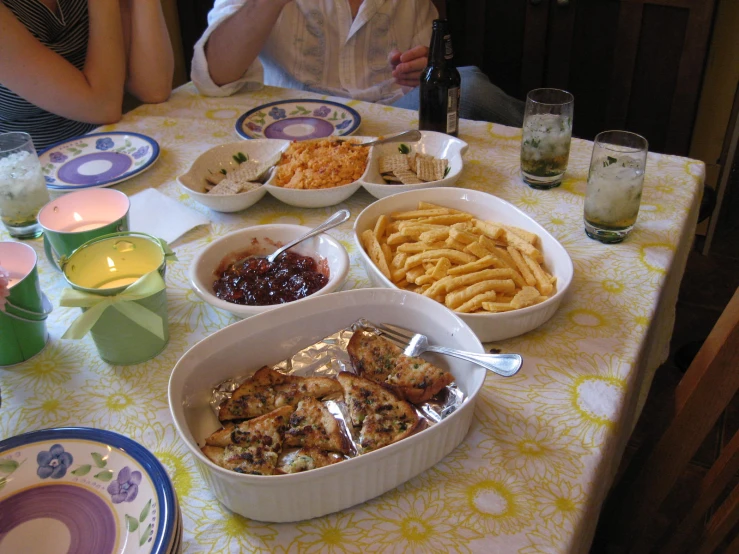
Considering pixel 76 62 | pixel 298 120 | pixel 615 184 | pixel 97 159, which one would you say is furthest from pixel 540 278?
pixel 76 62

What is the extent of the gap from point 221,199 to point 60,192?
15.0 inches

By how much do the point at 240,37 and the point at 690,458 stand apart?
1498 millimetres

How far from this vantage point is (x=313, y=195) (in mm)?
1271

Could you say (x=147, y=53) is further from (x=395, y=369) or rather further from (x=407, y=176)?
(x=395, y=369)

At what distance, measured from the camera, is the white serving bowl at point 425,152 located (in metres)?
1.27

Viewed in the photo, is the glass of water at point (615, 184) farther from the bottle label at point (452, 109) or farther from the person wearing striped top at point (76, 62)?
the person wearing striped top at point (76, 62)

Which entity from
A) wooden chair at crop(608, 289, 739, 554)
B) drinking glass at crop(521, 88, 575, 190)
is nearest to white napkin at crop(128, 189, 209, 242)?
drinking glass at crop(521, 88, 575, 190)

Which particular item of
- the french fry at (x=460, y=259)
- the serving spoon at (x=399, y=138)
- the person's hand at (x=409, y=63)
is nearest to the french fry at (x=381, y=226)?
the french fry at (x=460, y=259)

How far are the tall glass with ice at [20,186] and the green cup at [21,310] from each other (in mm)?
279

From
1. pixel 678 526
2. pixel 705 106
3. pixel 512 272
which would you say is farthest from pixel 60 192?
pixel 705 106

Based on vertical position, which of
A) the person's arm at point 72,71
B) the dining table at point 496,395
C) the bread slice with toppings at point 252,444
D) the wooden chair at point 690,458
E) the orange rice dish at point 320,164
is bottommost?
Result: the wooden chair at point 690,458

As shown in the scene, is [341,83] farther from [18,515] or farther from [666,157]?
[18,515]

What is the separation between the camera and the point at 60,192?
1.36m

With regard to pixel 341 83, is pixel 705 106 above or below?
below
